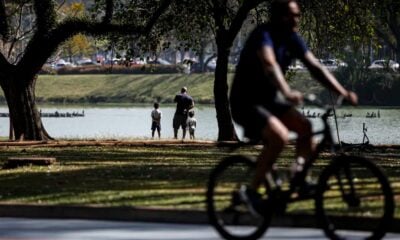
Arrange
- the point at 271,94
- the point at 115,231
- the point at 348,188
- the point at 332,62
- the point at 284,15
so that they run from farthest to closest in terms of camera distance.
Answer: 1. the point at 332,62
2. the point at 115,231
3. the point at 348,188
4. the point at 284,15
5. the point at 271,94

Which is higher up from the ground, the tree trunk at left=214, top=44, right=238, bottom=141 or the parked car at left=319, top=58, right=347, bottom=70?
the parked car at left=319, top=58, right=347, bottom=70

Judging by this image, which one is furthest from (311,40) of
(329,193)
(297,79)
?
(297,79)

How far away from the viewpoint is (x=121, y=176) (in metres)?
16.2

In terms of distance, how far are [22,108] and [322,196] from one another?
2124 cm

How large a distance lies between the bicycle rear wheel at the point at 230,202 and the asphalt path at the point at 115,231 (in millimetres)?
490

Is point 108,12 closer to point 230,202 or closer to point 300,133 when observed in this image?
point 230,202

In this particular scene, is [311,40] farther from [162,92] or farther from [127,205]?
[162,92]

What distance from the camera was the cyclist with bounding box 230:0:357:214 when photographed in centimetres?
887

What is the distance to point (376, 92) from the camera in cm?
7556

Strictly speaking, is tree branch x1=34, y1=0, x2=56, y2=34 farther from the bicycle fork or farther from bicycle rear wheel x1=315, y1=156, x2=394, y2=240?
the bicycle fork

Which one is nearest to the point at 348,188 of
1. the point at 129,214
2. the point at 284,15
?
the point at 284,15

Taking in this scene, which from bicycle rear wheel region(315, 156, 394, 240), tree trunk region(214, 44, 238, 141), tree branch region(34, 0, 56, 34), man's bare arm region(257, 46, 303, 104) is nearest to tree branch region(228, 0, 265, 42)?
tree trunk region(214, 44, 238, 141)

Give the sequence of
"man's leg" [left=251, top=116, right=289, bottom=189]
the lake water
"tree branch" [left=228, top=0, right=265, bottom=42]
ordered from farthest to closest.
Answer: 1. the lake water
2. "tree branch" [left=228, top=0, right=265, bottom=42]
3. "man's leg" [left=251, top=116, right=289, bottom=189]

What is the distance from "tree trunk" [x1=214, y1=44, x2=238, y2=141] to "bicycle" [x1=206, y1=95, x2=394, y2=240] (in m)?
20.7
